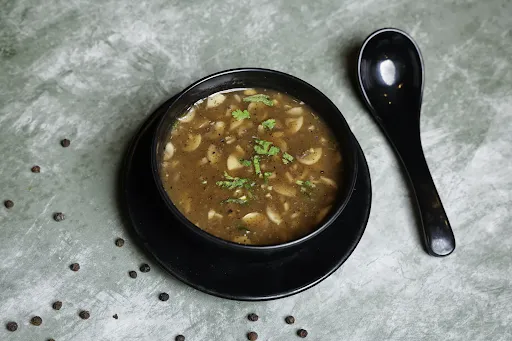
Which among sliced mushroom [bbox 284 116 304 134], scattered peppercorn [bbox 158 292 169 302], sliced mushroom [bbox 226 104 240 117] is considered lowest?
scattered peppercorn [bbox 158 292 169 302]

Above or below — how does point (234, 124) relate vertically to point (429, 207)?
above

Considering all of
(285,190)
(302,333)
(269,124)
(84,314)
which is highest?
(269,124)

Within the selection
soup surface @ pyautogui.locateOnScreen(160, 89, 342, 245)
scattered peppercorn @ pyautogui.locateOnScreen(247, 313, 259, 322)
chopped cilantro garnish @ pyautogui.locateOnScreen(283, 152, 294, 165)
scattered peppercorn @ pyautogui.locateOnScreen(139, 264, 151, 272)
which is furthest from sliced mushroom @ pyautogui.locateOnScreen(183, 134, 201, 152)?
scattered peppercorn @ pyautogui.locateOnScreen(247, 313, 259, 322)

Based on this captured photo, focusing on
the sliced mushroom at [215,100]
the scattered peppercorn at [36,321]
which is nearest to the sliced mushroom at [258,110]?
the sliced mushroom at [215,100]

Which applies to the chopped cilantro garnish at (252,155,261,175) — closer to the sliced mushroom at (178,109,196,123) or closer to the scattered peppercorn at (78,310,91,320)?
the sliced mushroom at (178,109,196,123)

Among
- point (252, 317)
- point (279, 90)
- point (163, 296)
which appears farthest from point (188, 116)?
point (252, 317)

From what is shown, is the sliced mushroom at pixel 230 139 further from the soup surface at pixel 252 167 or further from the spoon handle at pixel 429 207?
the spoon handle at pixel 429 207

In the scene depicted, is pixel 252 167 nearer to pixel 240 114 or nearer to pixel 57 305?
pixel 240 114
